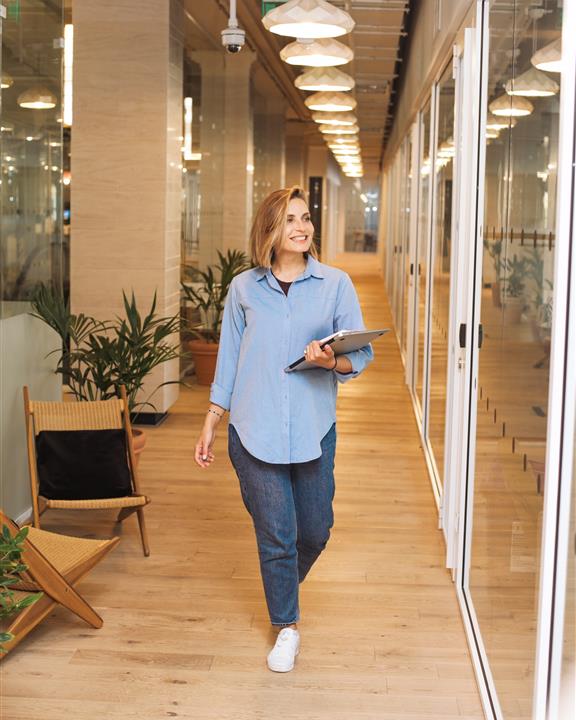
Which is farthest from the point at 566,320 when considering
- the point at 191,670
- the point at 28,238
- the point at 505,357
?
the point at 28,238

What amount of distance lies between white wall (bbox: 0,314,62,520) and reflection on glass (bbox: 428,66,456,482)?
2104mm

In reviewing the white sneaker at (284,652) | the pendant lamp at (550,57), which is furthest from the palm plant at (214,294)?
the pendant lamp at (550,57)

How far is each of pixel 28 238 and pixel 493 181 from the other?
258 cm

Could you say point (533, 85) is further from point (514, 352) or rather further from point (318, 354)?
point (318, 354)

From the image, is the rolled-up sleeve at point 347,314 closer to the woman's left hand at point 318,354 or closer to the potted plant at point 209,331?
the woman's left hand at point 318,354

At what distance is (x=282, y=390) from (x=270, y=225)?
0.56 metres

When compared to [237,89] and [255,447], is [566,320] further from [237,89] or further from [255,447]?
[237,89]

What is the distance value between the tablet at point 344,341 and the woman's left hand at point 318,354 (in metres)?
0.02

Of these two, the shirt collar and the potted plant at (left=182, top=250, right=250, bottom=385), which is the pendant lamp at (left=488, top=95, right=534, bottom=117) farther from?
the potted plant at (left=182, top=250, right=250, bottom=385)

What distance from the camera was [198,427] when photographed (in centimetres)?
774

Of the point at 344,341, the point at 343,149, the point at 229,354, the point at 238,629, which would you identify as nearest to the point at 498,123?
the point at 344,341

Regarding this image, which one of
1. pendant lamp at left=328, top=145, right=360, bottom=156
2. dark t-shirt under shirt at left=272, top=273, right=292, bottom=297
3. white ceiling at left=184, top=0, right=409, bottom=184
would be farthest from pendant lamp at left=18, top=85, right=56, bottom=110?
pendant lamp at left=328, top=145, right=360, bottom=156

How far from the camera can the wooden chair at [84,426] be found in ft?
15.0

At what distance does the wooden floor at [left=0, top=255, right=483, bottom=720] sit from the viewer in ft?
10.9
